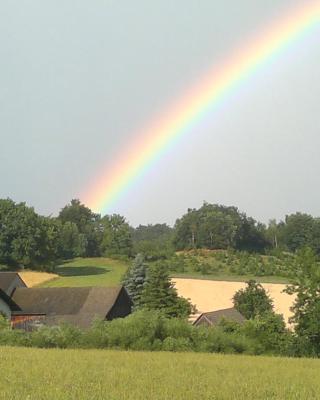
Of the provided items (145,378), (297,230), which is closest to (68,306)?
(145,378)

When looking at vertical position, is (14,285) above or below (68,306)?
above

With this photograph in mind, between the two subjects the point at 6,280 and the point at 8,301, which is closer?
the point at 8,301

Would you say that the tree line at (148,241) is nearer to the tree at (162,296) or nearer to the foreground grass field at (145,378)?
the tree at (162,296)

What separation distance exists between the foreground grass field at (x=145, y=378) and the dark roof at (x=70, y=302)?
3038 centimetres

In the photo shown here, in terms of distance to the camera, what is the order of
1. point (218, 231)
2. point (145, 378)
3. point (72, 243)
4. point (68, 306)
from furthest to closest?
point (72, 243) → point (218, 231) → point (68, 306) → point (145, 378)

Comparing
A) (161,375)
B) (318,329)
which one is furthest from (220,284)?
(161,375)

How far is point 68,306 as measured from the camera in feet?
182

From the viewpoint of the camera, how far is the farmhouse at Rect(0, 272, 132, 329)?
51406 millimetres

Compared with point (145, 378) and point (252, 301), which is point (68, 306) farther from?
point (145, 378)

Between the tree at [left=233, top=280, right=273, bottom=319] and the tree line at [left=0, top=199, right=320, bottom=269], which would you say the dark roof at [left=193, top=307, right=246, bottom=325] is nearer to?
the tree at [left=233, top=280, right=273, bottom=319]

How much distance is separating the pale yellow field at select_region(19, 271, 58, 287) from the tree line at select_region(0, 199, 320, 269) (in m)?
5.36

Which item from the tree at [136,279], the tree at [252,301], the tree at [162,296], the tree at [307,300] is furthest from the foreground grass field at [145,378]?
the tree at [136,279]

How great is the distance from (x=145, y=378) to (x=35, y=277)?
82.1 metres

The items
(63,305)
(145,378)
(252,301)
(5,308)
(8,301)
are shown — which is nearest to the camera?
(145,378)
